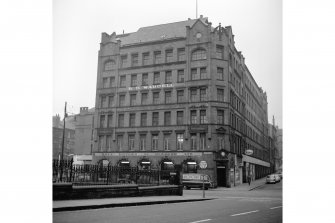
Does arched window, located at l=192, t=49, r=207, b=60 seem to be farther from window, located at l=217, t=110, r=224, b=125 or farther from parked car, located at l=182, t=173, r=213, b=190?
parked car, located at l=182, t=173, r=213, b=190

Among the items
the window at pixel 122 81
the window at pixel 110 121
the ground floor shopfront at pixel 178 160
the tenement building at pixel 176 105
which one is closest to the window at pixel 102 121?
the tenement building at pixel 176 105

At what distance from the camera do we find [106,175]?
10680 millimetres

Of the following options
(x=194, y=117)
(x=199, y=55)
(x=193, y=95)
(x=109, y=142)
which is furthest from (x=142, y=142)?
(x=199, y=55)

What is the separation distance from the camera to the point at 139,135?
19359 millimetres

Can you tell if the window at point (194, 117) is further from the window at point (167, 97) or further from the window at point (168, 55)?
the window at point (168, 55)

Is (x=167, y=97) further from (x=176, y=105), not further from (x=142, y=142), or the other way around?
(x=142, y=142)

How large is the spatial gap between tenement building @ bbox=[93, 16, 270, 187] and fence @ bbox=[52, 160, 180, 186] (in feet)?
5.45

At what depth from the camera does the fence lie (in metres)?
8.67

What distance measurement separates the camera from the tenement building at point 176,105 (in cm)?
1296
